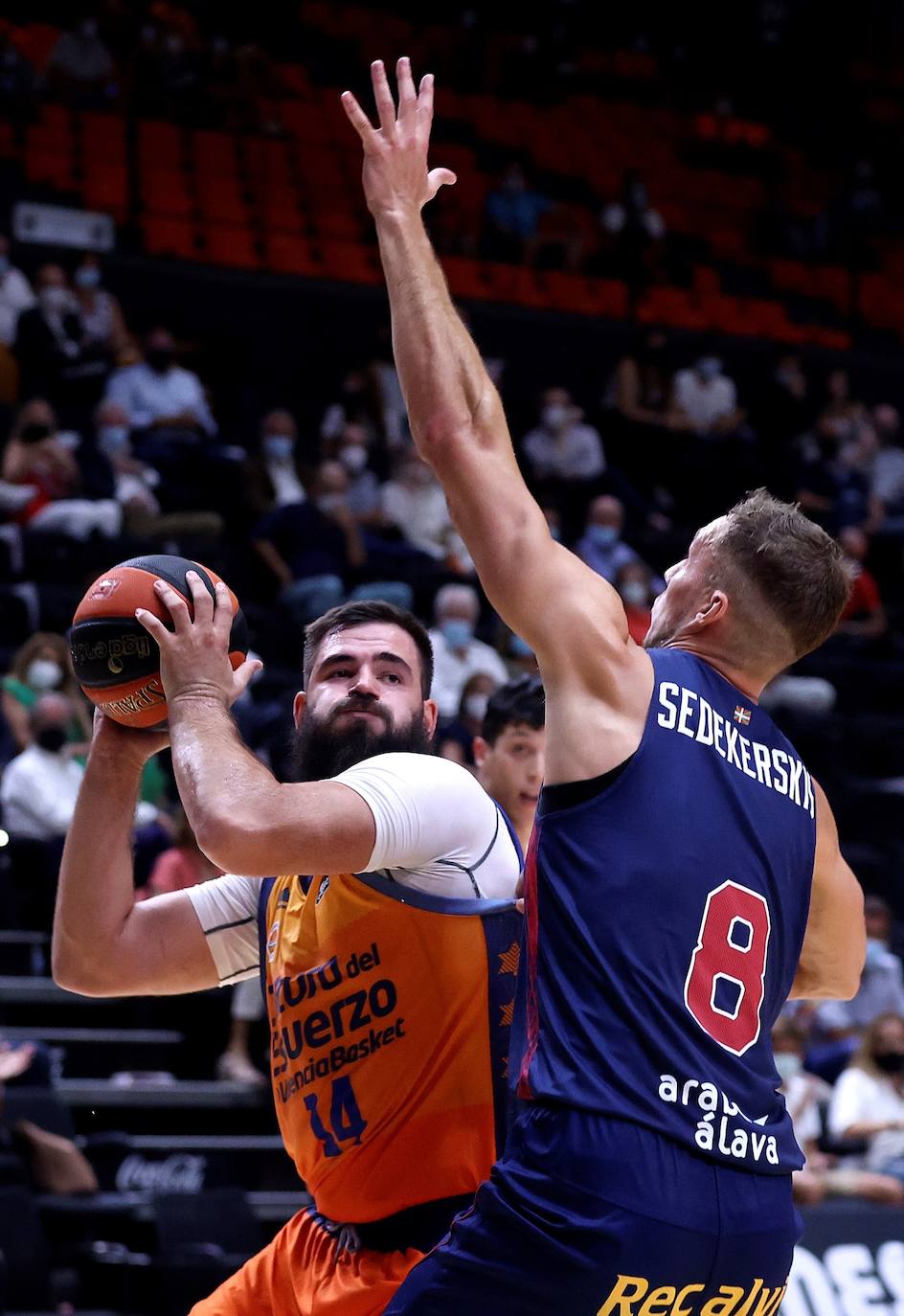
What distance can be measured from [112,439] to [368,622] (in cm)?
870

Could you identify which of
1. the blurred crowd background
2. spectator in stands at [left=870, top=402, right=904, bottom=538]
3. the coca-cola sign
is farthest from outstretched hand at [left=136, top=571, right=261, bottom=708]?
spectator in stands at [left=870, top=402, right=904, bottom=538]

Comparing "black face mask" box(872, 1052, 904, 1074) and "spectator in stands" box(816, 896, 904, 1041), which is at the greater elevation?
"spectator in stands" box(816, 896, 904, 1041)

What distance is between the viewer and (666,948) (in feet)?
8.64

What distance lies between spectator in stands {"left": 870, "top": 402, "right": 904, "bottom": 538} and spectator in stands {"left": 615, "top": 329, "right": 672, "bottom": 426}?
2.08 metres

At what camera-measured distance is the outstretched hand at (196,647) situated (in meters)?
3.01

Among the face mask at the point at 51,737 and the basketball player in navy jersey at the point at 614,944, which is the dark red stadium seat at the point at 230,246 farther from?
the basketball player in navy jersey at the point at 614,944

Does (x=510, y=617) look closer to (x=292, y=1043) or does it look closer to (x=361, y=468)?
(x=292, y=1043)

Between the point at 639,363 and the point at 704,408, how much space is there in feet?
3.00

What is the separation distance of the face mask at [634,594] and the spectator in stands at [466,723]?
2114 mm

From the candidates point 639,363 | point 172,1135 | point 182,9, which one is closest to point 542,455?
point 639,363

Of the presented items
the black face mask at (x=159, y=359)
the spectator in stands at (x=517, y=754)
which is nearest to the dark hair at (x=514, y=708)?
the spectator in stands at (x=517, y=754)

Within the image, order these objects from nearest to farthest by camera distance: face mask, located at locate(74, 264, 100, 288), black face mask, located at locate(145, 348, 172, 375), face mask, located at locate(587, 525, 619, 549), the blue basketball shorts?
the blue basketball shorts < black face mask, located at locate(145, 348, 172, 375) < face mask, located at locate(74, 264, 100, 288) < face mask, located at locate(587, 525, 619, 549)

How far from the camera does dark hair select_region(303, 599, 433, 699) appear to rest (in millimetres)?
3762

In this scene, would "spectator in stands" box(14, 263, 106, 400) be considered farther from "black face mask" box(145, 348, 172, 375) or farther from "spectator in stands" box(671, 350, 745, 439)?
"spectator in stands" box(671, 350, 745, 439)
